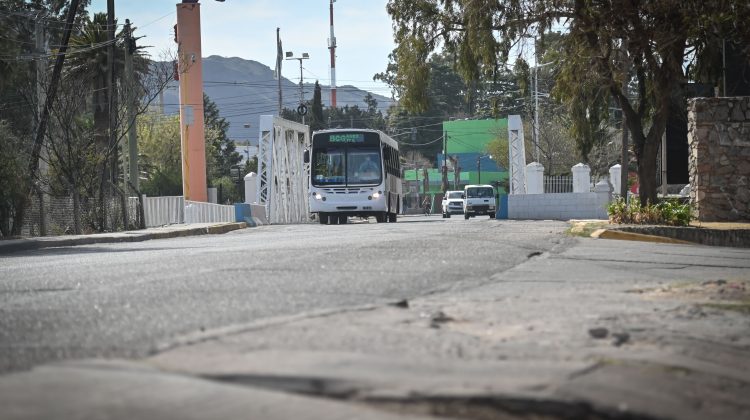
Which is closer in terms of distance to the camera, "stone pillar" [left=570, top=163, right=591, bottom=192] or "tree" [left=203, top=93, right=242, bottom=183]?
"stone pillar" [left=570, top=163, right=591, bottom=192]

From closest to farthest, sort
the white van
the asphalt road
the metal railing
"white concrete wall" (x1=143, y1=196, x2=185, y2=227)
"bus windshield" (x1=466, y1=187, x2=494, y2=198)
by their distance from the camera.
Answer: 1. the asphalt road
2. "white concrete wall" (x1=143, y1=196, x2=185, y2=227)
3. the metal railing
4. the white van
5. "bus windshield" (x1=466, y1=187, x2=494, y2=198)

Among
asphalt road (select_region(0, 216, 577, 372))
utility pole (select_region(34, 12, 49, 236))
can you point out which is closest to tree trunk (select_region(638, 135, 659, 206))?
asphalt road (select_region(0, 216, 577, 372))

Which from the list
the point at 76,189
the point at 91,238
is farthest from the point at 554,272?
the point at 76,189

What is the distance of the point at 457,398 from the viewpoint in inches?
177

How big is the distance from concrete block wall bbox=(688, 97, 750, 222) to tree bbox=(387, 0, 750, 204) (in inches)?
38.0

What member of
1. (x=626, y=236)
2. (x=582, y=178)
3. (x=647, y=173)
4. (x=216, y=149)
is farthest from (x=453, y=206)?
(x=626, y=236)

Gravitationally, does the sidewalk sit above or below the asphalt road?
below

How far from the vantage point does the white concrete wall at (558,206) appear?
35219 millimetres

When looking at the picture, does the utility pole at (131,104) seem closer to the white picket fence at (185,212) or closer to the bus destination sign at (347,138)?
the white picket fence at (185,212)

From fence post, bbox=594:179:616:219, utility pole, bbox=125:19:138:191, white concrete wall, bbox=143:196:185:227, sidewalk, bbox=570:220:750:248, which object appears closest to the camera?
sidewalk, bbox=570:220:750:248

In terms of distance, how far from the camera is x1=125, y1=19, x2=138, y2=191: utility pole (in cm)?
3334

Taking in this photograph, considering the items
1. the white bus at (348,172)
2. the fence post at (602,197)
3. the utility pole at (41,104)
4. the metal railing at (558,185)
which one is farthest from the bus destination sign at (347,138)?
the metal railing at (558,185)

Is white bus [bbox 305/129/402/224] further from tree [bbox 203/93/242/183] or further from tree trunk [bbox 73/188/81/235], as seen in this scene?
tree [bbox 203/93/242/183]

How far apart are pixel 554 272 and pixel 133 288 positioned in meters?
4.56
